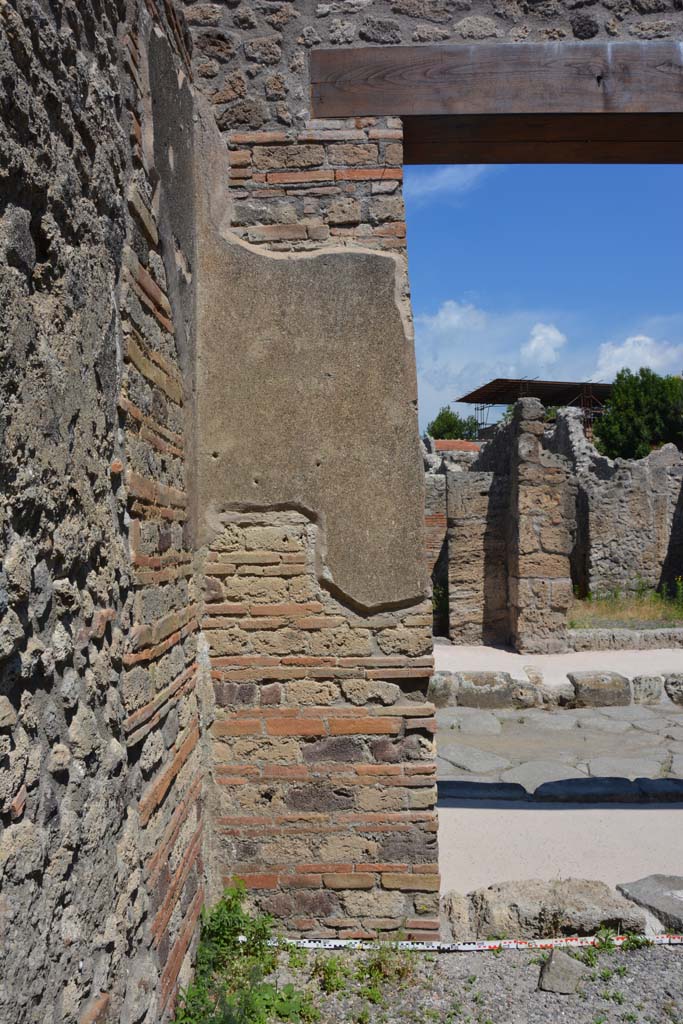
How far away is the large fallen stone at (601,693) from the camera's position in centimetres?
750

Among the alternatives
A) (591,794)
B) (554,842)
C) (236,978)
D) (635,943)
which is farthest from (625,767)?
(236,978)

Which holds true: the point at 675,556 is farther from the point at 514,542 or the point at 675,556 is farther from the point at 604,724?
the point at 604,724

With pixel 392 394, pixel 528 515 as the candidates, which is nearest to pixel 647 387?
pixel 528 515

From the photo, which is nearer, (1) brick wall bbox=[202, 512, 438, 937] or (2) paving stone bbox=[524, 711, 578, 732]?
(1) brick wall bbox=[202, 512, 438, 937]

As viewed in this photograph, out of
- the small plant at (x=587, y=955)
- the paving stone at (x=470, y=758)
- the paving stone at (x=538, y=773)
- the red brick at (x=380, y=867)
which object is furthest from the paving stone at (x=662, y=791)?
the red brick at (x=380, y=867)

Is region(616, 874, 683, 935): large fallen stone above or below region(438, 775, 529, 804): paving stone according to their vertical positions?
above

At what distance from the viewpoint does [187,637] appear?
2.96 m

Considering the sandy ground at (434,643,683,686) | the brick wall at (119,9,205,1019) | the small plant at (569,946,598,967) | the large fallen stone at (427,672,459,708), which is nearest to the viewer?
the brick wall at (119,9,205,1019)

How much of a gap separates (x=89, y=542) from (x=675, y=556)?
487 inches

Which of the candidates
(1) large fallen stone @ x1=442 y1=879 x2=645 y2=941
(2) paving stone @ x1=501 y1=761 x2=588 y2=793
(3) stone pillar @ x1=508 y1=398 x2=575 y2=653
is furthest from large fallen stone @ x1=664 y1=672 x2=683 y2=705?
(1) large fallen stone @ x1=442 y1=879 x2=645 y2=941

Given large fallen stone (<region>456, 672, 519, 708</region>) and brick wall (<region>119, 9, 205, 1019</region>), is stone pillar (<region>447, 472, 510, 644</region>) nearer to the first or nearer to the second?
large fallen stone (<region>456, 672, 519, 708</region>)

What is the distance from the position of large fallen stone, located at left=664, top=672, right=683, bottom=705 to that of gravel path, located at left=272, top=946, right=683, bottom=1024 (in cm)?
485

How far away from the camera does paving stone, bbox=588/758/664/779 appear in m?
5.51

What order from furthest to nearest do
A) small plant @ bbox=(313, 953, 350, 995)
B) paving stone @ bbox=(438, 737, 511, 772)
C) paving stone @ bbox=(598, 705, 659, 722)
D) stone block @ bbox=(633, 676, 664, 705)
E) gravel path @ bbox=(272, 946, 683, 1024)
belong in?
stone block @ bbox=(633, 676, 664, 705) < paving stone @ bbox=(598, 705, 659, 722) < paving stone @ bbox=(438, 737, 511, 772) < small plant @ bbox=(313, 953, 350, 995) < gravel path @ bbox=(272, 946, 683, 1024)
